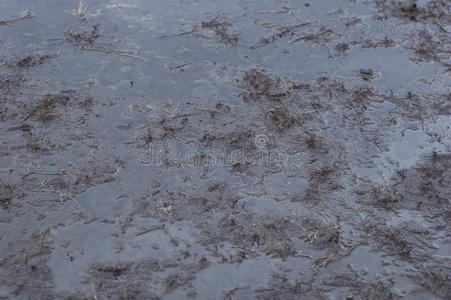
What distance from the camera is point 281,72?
18.0 feet

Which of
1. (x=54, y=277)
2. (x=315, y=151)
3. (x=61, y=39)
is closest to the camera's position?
(x=54, y=277)

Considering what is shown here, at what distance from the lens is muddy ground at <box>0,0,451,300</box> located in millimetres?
3709

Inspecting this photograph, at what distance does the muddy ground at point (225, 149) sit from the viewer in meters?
3.71

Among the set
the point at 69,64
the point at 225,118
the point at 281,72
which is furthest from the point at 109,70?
the point at 281,72

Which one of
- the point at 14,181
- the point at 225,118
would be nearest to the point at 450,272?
the point at 225,118

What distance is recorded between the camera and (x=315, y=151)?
4.63 m

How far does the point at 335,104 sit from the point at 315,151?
72 cm

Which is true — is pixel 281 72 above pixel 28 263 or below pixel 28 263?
above

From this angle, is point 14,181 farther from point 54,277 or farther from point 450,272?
point 450,272

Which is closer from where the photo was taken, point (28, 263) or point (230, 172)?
point (28, 263)

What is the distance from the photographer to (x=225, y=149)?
15.1ft

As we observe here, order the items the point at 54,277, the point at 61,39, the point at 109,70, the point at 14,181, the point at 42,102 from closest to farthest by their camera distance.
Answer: the point at 54,277 → the point at 14,181 → the point at 42,102 → the point at 109,70 → the point at 61,39

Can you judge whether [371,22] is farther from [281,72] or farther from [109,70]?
[109,70]

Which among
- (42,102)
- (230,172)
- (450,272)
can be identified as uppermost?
(42,102)
